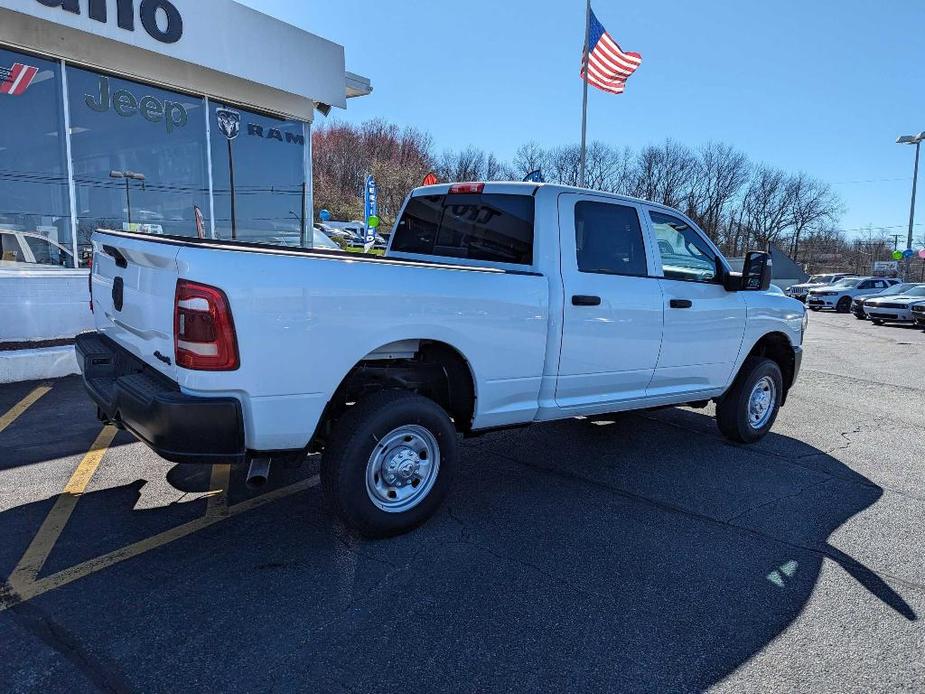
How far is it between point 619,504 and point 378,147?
209ft

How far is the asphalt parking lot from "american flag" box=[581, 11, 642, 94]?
14.5 metres

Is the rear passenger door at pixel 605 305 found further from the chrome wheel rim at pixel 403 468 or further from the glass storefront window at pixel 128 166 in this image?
the glass storefront window at pixel 128 166

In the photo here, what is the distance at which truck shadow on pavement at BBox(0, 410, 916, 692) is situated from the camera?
7.90 ft

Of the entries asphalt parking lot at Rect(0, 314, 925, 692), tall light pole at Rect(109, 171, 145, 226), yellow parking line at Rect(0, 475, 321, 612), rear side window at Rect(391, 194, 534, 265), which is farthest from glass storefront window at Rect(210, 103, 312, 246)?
yellow parking line at Rect(0, 475, 321, 612)

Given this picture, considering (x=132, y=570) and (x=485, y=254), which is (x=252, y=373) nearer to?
(x=132, y=570)

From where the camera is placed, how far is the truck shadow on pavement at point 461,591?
2408mm

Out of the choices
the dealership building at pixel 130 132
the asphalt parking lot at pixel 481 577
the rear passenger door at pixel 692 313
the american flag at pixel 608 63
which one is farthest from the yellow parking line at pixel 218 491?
the american flag at pixel 608 63

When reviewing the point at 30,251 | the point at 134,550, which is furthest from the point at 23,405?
the point at 30,251

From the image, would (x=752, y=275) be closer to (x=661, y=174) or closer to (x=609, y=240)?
(x=609, y=240)

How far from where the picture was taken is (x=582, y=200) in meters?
4.33

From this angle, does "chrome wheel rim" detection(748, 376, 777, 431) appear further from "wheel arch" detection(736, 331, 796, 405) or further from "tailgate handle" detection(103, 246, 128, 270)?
"tailgate handle" detection(103, 246, 128, 270)

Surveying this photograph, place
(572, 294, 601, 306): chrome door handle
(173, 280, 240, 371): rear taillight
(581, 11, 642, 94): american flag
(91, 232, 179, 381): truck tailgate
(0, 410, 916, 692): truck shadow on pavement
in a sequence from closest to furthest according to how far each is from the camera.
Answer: (0, 410, 916, 692): truck shadow on pavement, (173, 280, 240, 371): rear taillight, (91, 232, 179, 381): truck tailgate, (572, 294, 601, 306): chrome door handle, (581, 11, 642, 94): american flag

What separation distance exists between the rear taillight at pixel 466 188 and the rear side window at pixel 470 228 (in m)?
0.04

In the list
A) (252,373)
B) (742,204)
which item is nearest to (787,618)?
(252,373)
